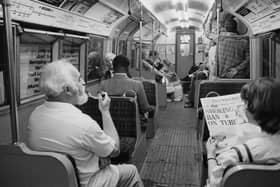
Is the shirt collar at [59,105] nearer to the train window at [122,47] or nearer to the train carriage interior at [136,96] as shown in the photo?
the train carriage interior at [136,96]

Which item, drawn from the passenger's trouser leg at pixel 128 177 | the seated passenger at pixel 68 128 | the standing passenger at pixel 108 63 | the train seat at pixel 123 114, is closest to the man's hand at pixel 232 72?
the standing passenger at pixel 108 63

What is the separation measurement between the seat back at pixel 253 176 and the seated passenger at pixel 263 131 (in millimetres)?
69

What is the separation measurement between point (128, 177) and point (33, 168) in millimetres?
773

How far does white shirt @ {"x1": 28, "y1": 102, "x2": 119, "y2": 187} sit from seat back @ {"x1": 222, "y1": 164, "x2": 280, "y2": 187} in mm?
728

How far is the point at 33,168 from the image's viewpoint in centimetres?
164

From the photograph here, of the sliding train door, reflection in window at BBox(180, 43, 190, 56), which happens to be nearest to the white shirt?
the sliding train door

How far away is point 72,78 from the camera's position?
6.16 feet

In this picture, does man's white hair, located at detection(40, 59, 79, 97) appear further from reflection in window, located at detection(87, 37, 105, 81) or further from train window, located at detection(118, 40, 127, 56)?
train window, located at detection(118, 40, 127, 56)

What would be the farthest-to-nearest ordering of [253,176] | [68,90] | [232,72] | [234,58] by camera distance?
[234,58]
[232,72]
[68,90]
[253,176]

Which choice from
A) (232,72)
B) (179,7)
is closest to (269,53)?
(232,72)

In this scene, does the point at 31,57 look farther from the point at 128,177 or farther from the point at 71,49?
the point at 128,177

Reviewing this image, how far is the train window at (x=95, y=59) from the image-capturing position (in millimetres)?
5297

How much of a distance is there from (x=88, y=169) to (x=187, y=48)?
11.8 meters

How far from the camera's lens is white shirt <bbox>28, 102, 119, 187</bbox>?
1.75 metres
